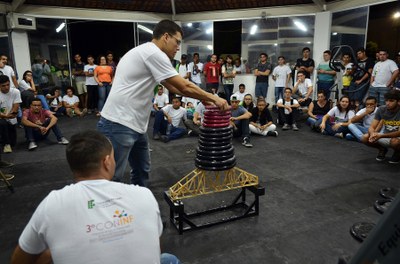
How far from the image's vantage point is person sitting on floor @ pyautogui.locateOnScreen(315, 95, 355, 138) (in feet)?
19.2

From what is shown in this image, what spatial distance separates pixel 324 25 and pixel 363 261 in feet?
27.7

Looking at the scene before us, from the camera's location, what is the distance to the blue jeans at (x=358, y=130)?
540 centimetres

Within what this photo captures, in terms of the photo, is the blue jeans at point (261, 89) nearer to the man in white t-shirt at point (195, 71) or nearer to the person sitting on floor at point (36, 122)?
the man in white t-shirt at point (195, 71)

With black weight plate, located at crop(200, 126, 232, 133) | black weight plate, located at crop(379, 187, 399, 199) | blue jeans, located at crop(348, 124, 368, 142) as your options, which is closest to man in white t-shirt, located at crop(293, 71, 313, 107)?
blue jeans, located at crop(348, 124, 368, 142)

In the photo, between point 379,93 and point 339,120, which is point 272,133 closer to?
point 339,120

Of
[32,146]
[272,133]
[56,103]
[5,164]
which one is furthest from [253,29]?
[5,164]

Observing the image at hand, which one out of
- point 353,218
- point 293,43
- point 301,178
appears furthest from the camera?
point 293,43

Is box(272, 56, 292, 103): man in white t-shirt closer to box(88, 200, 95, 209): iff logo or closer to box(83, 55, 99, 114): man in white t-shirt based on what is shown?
box(83, 55, 99, 114): man in white t-shirt

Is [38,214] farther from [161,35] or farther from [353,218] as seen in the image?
[353,218]

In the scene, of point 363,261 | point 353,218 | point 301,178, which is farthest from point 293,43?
point 363,261

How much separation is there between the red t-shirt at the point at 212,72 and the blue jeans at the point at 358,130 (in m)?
4.19

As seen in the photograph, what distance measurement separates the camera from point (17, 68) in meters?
8.27

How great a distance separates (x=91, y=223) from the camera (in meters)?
1.04

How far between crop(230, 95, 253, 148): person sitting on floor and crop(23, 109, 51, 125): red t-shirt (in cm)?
316
